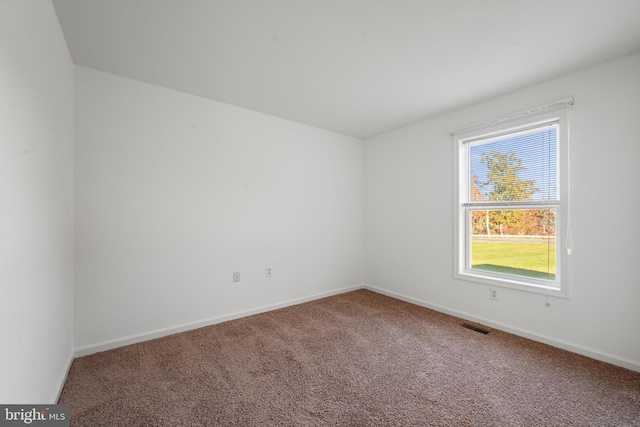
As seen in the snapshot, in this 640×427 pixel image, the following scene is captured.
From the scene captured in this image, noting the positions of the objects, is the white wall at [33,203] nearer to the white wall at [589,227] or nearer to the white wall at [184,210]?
the white wall at [184,210]

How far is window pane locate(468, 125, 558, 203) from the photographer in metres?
2.75

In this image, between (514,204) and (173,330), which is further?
(514,204)

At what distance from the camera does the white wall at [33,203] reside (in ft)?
3.76

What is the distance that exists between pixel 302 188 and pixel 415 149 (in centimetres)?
168

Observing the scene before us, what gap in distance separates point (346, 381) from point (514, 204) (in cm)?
250

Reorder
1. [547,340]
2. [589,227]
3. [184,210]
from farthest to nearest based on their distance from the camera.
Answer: [184,210] → [547,340] → [589,227]

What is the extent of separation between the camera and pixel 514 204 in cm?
299

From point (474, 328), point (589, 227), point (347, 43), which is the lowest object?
point (474, 328)

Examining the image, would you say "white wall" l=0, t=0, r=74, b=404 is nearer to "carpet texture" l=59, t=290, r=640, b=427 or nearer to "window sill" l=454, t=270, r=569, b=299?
"carpet texture" l=59, t=290, r=640, b=427

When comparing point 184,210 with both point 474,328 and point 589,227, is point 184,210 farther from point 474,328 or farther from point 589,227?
point 589,227

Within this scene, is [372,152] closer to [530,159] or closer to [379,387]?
[530,159]

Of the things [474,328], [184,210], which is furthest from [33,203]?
[474,328]

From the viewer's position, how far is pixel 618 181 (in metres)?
2.30

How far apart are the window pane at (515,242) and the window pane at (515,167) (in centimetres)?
18
